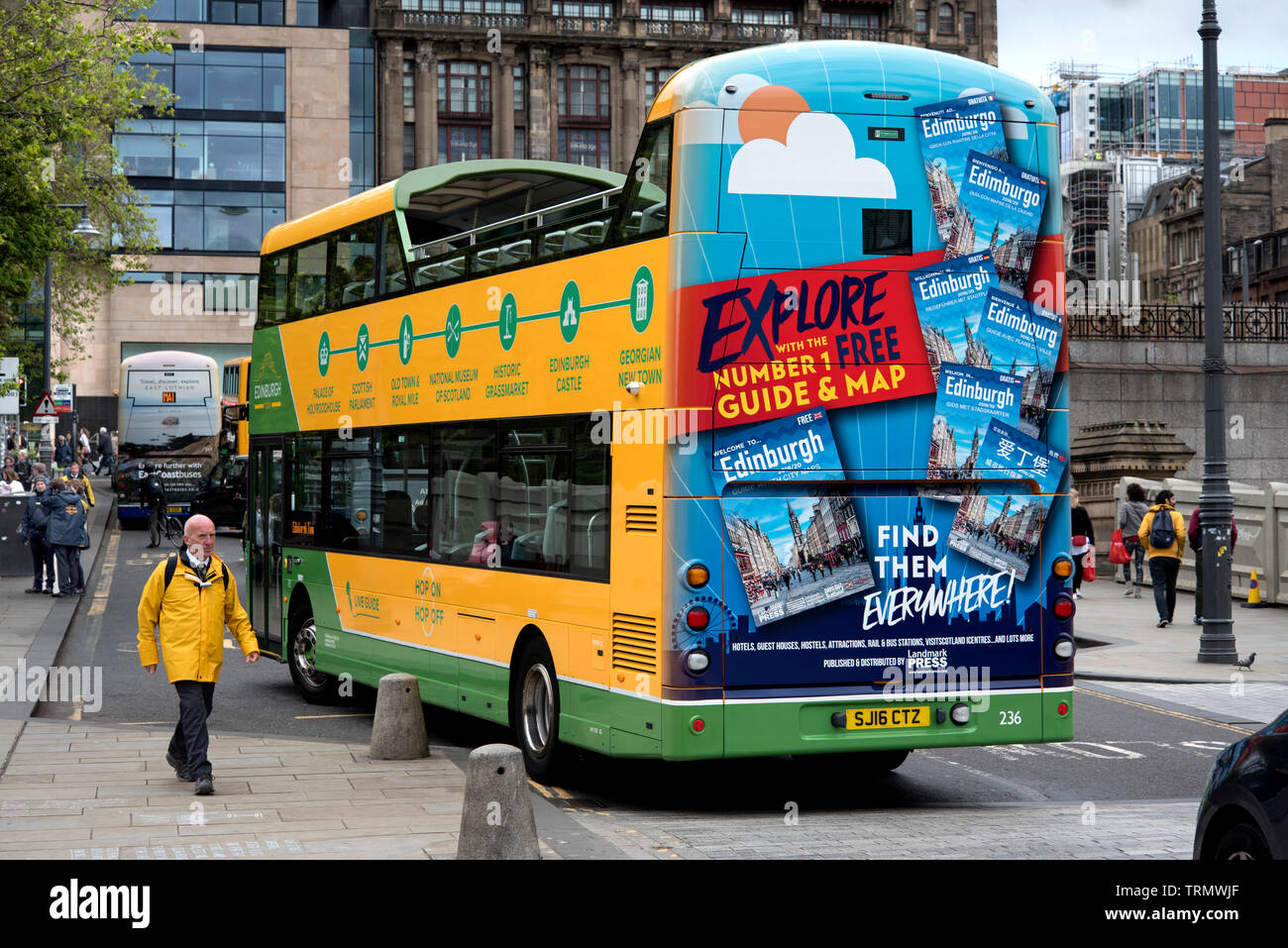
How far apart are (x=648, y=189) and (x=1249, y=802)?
5071 millimetres

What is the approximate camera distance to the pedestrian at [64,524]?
23.2 meters

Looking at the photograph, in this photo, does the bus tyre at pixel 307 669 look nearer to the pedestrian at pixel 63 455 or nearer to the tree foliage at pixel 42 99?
the tree foliage at pixel 42 99

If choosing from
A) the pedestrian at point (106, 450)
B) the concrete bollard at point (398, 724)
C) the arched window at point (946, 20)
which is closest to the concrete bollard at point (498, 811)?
the concrete bollard at point (398, 724)

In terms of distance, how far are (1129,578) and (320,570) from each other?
15.5 meters

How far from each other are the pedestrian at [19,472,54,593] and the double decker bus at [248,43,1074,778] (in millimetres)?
15073

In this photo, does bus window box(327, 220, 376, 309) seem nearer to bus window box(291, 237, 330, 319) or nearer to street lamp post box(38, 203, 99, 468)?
bus window box(291, 237, 330, 319)

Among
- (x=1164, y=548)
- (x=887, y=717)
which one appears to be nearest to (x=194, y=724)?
(x=887, y=717)

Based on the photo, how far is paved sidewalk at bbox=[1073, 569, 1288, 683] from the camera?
16688 millimetres

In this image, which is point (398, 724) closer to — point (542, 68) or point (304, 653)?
point (304, 653)

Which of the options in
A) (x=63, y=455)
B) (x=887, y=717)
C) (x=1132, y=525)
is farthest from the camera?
(x=63, y=455)

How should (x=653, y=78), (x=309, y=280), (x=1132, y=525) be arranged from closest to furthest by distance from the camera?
(x=309, y=280)
(x=1132, y=525)
(x=653, y=78)

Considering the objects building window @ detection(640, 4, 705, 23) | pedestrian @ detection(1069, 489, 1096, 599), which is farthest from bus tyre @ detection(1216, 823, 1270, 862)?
building window @ detection(640, 4, 705, 23)

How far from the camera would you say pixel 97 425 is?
2891 inches

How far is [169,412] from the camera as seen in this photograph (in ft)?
137
